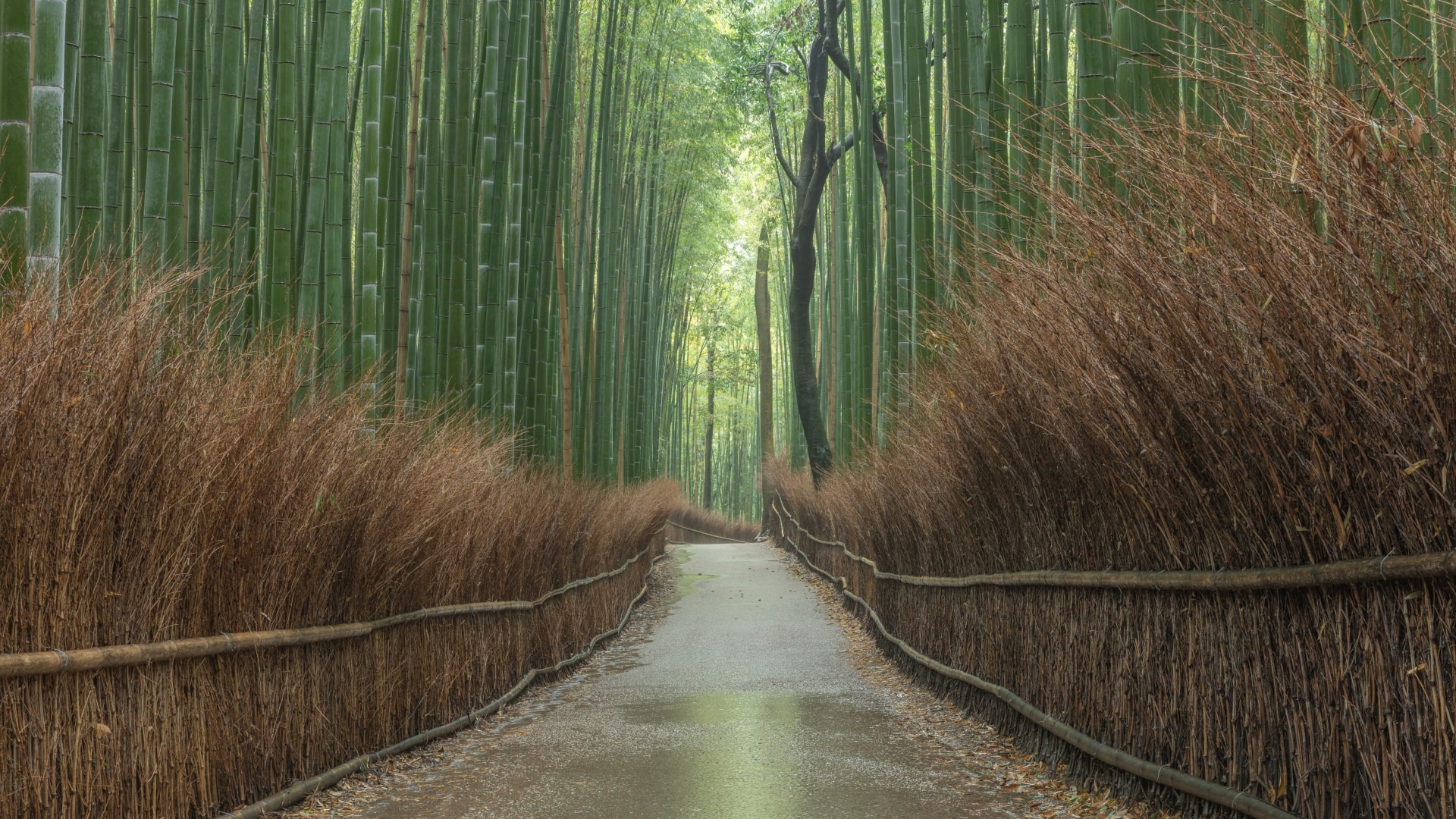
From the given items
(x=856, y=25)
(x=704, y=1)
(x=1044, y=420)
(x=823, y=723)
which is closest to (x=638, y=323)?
(x=704, y=1)

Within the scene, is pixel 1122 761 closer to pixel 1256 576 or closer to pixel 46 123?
pixel 1256 576

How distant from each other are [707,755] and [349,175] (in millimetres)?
3627

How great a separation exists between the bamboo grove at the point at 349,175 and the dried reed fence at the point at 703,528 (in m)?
13.3

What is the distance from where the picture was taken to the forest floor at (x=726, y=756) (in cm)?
412

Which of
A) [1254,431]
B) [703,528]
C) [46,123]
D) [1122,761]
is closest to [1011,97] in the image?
[1122,761]

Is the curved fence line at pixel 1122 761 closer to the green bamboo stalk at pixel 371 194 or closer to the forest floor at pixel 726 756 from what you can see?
the forest floor at pixel 726 756

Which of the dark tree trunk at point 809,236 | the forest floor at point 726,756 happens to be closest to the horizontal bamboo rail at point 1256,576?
the forest floor at point 726,756

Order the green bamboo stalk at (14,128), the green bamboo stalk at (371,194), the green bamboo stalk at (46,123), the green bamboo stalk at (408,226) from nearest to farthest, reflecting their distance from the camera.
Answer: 1. the green bamboo stalk at (14,128)
2. the green bamboo stalk at (46,123)
3. the green bamboo stalk at (371,194)
4. the green bamboo stalk at (408,226)

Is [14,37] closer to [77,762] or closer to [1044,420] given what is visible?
[77,762]

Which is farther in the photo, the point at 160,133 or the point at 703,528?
the point at 703,528

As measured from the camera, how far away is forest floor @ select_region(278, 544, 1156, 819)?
13.5 ft

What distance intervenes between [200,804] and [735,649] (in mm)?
5382

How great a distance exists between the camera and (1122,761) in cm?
387

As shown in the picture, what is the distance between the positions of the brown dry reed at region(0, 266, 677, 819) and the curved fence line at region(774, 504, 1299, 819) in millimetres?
2274
